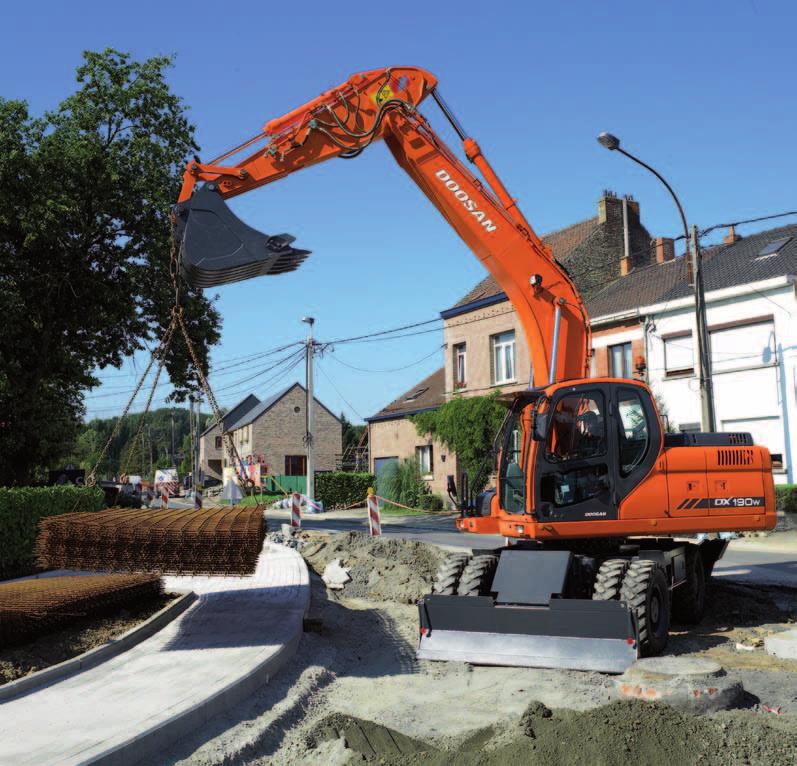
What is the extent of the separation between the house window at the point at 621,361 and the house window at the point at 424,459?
9176mm

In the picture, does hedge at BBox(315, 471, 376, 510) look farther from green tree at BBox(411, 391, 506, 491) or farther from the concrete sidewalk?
the concrete sidewalk

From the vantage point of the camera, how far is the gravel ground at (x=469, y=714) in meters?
4.80

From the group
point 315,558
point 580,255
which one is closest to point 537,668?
point 315,558

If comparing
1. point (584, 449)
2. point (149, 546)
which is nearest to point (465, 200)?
point (584, 449)

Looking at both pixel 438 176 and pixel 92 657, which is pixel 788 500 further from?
pixel 92 657

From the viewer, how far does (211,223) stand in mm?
8305

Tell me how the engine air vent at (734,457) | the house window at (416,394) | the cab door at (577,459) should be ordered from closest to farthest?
1. the cab door at (577,459)
2. the engine air vent at (734,457)
3. the house window at (416,394)

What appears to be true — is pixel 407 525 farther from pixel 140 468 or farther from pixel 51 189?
pixel 140 468

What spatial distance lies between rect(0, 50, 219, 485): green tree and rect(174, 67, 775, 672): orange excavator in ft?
40.9

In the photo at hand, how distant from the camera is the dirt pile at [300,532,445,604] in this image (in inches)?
467

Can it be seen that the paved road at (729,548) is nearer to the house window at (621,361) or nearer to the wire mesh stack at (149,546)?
the house window at (621,361)

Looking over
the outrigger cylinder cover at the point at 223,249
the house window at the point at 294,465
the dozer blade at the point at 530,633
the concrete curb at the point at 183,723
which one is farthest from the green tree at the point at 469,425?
the house window at the point at 294,465

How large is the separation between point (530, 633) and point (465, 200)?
5.44 metres

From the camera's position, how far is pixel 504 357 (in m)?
31.9
